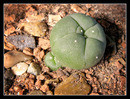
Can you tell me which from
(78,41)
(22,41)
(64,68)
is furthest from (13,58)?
(78,41)

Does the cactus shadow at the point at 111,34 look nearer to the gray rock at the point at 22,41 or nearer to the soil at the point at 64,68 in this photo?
the soil at the point at 64,68

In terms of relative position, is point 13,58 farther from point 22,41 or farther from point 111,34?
point 111,34

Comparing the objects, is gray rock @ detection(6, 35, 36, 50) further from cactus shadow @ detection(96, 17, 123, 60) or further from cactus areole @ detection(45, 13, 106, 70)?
cactus shadow @ detection(96, 17, 123, 60)

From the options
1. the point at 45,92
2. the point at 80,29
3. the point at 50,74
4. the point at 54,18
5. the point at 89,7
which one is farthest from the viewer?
the point at 89,7

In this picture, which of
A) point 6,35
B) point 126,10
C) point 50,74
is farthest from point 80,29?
point 6,35

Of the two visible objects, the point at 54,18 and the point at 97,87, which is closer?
the point at 97,87

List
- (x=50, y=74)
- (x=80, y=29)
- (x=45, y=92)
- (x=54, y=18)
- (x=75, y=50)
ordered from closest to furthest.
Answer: (x=75, y=50)
(x=80, y=29)
(x=45, y=92)
(x=50, y=74)
(x=54, y=18)

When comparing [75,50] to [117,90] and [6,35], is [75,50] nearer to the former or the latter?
[117,90]
